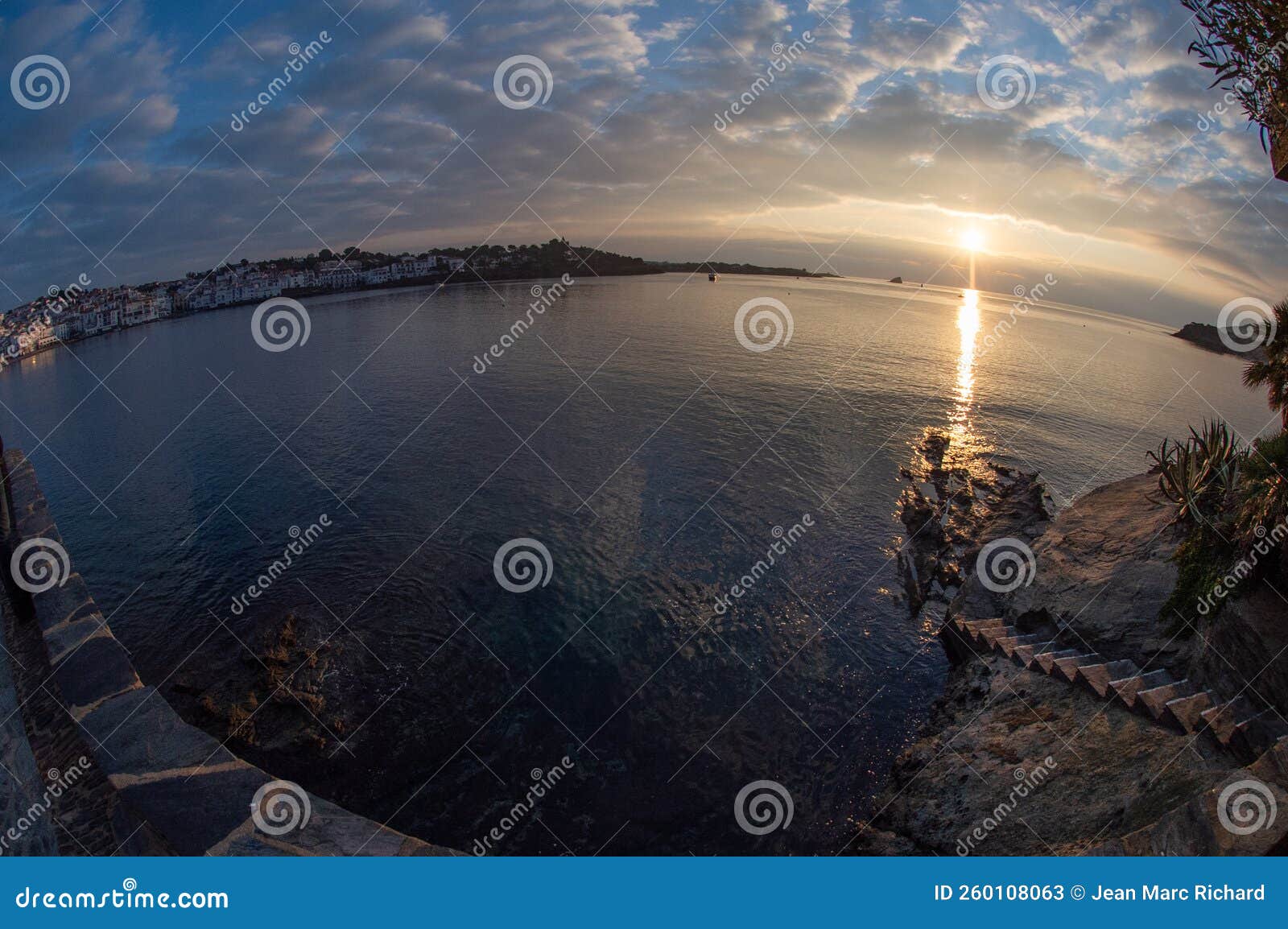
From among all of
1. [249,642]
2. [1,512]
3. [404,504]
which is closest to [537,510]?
[404,504]

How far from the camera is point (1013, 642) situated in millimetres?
12711

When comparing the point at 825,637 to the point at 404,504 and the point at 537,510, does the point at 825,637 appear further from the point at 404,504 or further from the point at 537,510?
the point at 404,504

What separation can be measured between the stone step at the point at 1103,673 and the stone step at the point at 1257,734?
2.26 meters

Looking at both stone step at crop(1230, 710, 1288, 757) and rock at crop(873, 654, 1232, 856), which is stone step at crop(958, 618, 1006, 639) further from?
stone step at crop(1230, 710, 1288, 757)

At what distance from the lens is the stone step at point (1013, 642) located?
12492mm

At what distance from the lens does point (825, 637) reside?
15102 mm

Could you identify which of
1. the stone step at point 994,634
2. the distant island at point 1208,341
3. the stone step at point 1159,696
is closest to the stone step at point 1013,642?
the stone step at point 994,634

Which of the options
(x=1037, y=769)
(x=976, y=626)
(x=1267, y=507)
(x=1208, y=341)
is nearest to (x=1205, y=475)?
(x=1267, y=507)

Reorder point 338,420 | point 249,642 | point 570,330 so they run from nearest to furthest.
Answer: point 249,642 → point 338,420 → point 570,330

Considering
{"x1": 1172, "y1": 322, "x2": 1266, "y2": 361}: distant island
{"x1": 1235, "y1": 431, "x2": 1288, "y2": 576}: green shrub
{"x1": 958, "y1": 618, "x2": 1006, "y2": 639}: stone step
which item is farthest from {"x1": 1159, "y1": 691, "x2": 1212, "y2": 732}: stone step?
{"x1": 1172, "y1": 322, "x2": 1266, "y2": 361}: distant island

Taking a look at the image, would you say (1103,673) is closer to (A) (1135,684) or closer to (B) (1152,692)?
(A) (1135,684)

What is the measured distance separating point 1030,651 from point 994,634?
144cm

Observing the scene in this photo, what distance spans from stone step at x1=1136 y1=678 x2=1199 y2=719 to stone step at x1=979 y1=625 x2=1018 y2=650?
13.4 feet

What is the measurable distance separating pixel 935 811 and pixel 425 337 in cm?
6276
